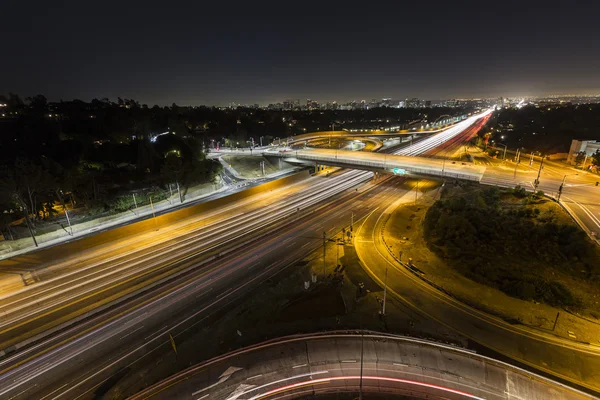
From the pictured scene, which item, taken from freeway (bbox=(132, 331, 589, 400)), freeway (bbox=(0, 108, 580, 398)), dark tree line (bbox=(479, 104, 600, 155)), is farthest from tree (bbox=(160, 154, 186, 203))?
dark tree line (bbox=(479, 104, 600, 155))

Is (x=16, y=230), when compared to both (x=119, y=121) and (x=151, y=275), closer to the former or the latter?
(x=151, y=275)

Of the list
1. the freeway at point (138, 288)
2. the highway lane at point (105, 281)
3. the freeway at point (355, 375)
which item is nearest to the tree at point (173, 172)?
the freeway at point (138, 288)

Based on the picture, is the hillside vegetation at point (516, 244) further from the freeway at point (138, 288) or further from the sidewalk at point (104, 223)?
the sidewalk at point (104, 223)

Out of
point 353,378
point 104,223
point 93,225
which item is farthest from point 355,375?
point 93,225

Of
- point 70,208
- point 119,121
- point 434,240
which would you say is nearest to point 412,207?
point 434,240

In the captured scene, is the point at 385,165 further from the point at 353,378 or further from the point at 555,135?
the point at 555,135
